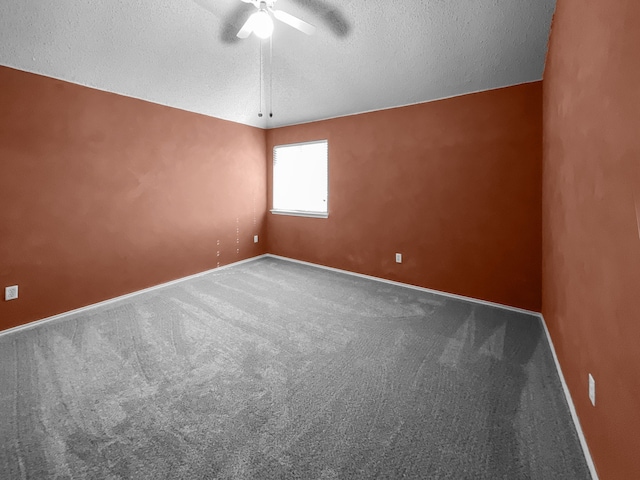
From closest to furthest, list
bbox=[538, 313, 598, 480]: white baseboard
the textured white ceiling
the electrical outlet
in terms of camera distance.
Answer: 1. bbox=[538, 313, 598, 480]: white baseboard
2. the textured white ceiling
3. the electrical outlet

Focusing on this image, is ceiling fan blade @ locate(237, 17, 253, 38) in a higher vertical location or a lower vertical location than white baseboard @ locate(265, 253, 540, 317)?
higher

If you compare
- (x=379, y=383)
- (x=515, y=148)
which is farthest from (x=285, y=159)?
(x=379, y=383)

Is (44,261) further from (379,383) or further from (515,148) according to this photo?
(515,148)

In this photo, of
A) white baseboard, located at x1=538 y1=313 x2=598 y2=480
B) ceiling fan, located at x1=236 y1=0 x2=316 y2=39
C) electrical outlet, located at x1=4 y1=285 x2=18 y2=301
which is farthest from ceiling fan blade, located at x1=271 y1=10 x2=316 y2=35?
electrical outlet, located at x1=4 y1=285 x2=18 y2=301

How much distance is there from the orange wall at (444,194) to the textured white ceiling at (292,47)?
0.99 feet

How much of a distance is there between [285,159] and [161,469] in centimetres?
448

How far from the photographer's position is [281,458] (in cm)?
137

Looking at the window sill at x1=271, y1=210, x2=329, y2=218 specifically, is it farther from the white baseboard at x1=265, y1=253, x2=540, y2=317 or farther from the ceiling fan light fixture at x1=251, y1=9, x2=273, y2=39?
the ceiling fan light fixture at x1=251, y1=9, x2=273, y2=39

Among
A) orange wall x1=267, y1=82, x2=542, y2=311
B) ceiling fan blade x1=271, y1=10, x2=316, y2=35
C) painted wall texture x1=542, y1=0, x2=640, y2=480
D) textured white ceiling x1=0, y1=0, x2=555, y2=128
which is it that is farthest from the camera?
orange wall x1=267, y1=82, x2=542, y2=311

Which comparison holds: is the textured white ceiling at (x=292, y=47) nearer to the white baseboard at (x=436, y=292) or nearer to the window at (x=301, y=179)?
the window at (x=301, y=179)

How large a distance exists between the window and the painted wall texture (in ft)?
10.1

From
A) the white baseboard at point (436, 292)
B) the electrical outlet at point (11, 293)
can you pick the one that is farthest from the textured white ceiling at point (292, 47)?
the white baseboard at point (436, 292)

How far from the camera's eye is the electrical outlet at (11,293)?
8.57 feet

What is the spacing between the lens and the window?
4.64m
